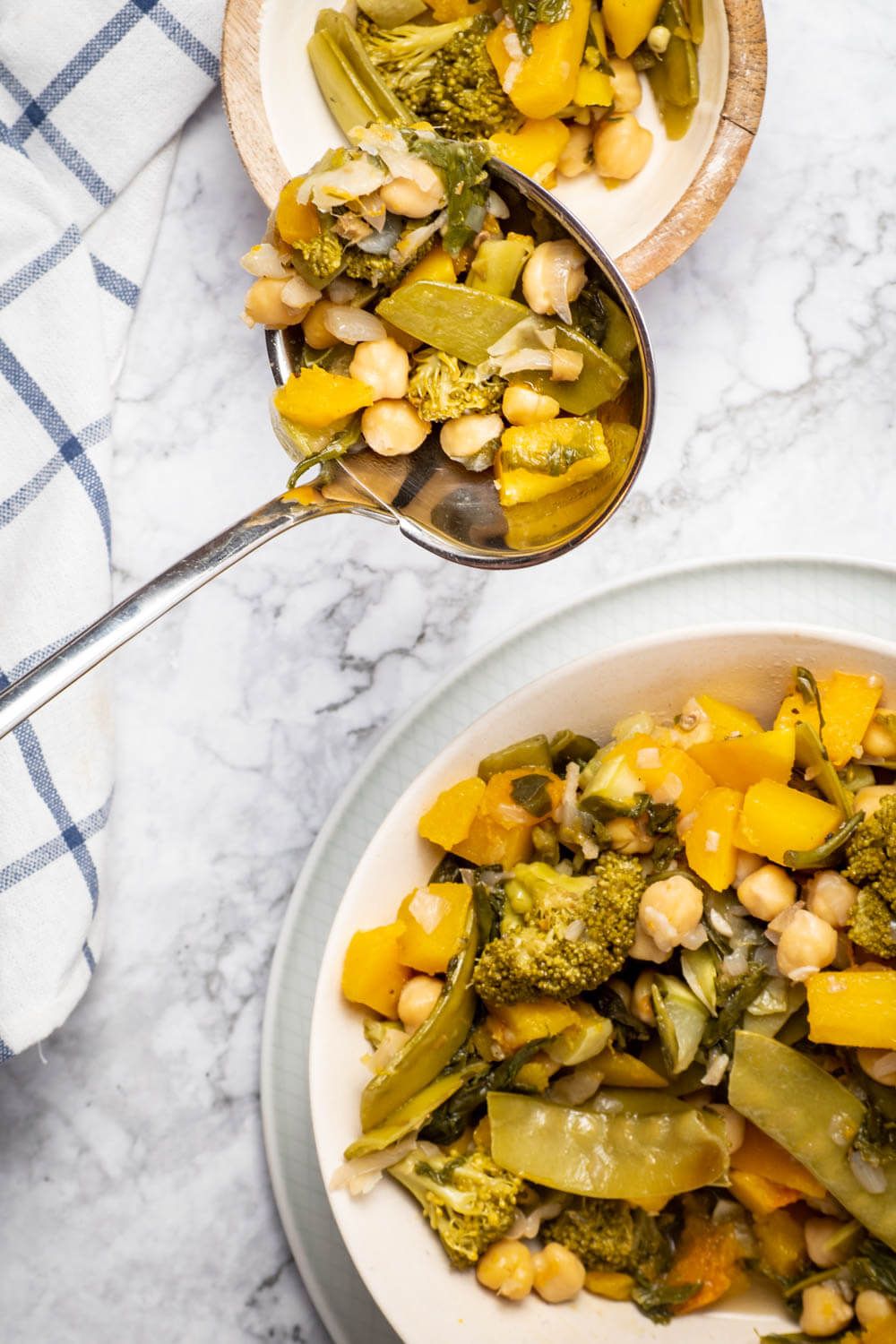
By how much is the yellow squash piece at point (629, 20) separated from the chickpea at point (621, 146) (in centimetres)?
14

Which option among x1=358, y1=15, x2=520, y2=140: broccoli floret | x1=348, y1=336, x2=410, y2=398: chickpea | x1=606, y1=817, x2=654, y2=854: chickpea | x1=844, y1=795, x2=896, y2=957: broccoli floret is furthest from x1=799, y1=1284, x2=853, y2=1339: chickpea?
x1=358, y1=15, x2=520, y2=140: broccoli floret

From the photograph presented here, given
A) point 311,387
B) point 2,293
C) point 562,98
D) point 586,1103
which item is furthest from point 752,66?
point 586,1103

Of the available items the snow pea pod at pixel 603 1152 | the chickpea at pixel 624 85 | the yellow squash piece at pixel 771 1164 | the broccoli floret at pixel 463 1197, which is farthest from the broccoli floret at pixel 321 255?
the yellow squash piece at pixel 771 1164

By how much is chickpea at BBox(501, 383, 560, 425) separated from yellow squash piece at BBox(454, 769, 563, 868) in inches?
26.6

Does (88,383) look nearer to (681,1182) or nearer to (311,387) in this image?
(311,387)

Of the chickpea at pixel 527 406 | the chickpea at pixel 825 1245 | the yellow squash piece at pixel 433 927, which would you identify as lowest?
the chickpea at pixel 825 1245

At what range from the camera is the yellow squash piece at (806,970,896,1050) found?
2145 mm

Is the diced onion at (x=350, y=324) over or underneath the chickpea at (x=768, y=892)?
over

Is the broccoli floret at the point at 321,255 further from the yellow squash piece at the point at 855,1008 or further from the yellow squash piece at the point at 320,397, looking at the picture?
the yellow squash piece at the point at 855,1008

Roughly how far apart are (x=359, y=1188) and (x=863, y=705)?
1290 millimetres

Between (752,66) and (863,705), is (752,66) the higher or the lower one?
the higher one

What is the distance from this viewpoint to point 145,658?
2875 millimetres

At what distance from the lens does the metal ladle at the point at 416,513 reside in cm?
216

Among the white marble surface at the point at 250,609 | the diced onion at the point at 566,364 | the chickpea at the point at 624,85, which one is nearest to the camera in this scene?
the diced onion at the point at 566,364
